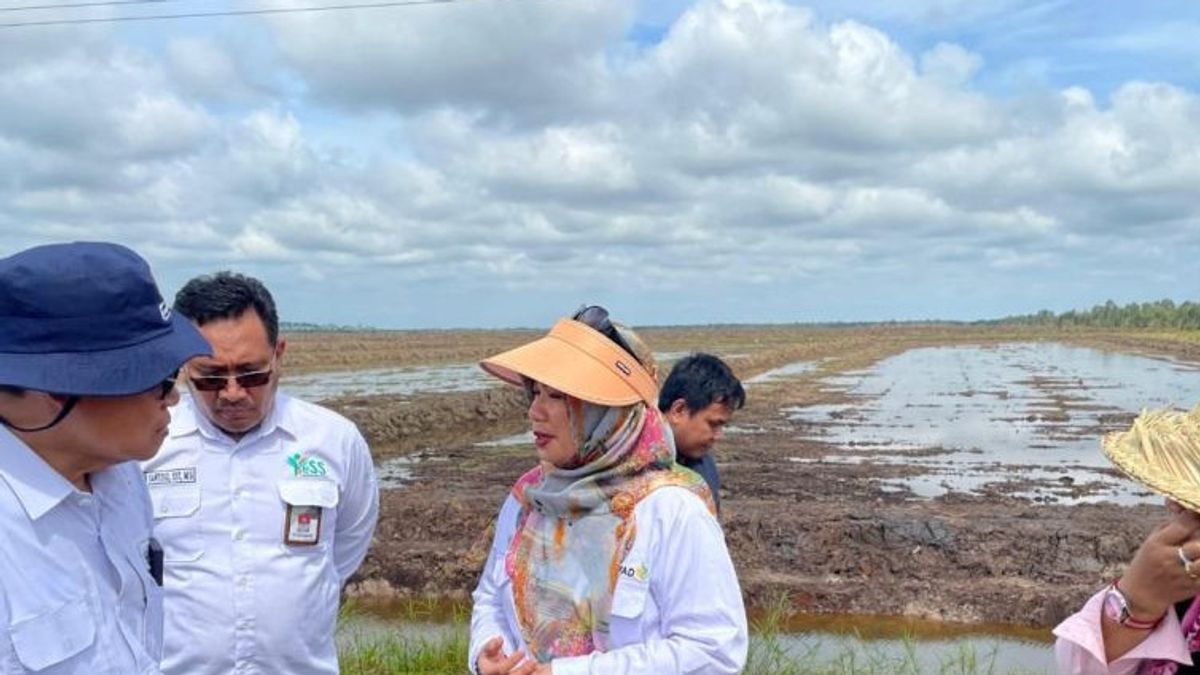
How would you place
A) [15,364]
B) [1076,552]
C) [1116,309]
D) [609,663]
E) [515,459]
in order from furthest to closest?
[1116,309] < [515,459] < [1076,552] < [609,663] < [15,364]

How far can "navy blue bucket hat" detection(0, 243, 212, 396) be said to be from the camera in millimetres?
1561

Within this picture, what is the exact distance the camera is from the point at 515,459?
649 inches

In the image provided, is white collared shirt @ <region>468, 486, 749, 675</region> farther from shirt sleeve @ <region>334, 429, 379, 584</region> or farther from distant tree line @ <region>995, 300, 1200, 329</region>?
distant tree line @ <region>995, 300, 1200, 329</region>

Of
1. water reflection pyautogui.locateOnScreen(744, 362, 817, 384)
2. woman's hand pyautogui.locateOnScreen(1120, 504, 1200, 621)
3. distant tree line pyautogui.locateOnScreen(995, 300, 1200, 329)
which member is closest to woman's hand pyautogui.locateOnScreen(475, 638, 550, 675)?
woman's hand pyautogui.locateOnScreen(1120, 504, 1200, 621)

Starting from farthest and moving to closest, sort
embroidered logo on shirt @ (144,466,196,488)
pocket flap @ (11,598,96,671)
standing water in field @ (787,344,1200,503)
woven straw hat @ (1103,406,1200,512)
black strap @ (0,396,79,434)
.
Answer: standing water in field @ (787,344,1200,503)
embroidered logo on shirt @ (144,466,196,488)
woven straw hat @ (1103,406,1200,512)
black strap @ (0,396,79,434)
pocket flap @ (11,598,96,671)

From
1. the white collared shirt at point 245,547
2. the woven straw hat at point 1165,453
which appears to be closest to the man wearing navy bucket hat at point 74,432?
the white collared shirt at point 245,547

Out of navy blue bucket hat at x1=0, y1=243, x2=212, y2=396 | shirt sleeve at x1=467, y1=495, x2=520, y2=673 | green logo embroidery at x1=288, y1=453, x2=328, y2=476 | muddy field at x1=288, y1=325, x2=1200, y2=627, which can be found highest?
navy blue bucket hat at x1=0, y1=243, x2=212, y2=396

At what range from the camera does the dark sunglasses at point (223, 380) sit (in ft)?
8.10

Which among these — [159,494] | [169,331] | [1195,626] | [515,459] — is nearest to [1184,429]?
[1195,626]

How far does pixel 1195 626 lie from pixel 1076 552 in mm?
8362

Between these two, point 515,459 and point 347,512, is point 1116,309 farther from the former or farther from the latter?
point 347,512

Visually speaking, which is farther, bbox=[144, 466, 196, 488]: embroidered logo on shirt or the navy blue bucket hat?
bbox=[144, 466, 196, 488]: embroidered logo on shirt

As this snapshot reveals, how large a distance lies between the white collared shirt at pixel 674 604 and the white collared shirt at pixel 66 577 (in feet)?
2.70

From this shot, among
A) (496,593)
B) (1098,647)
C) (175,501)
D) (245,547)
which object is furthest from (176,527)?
(1098,647)
